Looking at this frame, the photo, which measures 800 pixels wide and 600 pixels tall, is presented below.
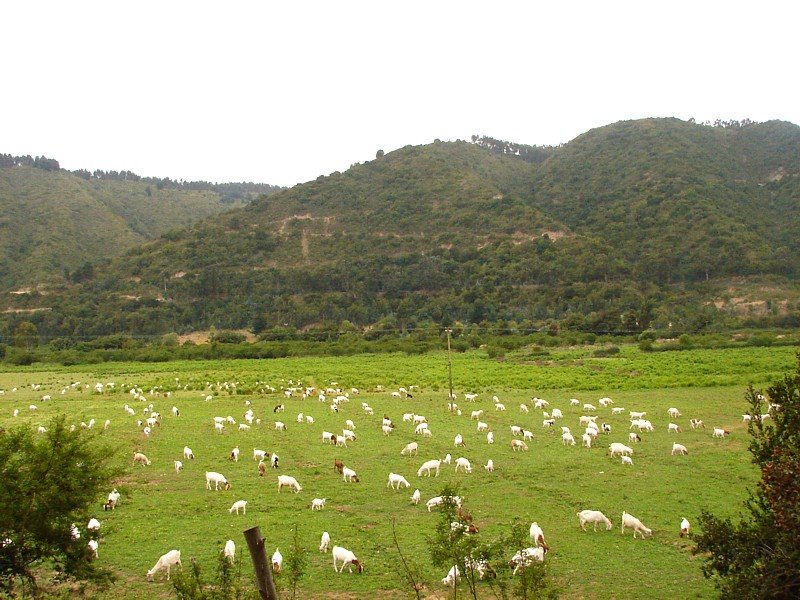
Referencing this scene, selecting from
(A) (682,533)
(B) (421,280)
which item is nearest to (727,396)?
(A) (682,533)

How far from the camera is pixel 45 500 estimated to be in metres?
9.45

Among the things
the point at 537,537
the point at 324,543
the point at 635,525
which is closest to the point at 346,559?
the point at 324,543

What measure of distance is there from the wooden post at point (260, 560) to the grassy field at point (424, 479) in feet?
20.0

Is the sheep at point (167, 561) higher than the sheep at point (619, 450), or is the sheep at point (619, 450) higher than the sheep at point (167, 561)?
the sheep at point (167, 561)

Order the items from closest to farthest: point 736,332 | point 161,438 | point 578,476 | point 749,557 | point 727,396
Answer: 1. point 749,557
2. point 578,476
3. point 161,438
4. point 727,396
5. point 736,332

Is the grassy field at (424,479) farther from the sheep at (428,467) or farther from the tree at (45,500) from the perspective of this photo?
the tree at (45,500)

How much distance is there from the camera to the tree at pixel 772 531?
7465 mm

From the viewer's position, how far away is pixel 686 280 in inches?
3435

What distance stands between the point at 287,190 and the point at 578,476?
122900 millimetres

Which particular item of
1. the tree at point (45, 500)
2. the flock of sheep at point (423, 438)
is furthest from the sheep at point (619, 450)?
the tree at point (45, 500)

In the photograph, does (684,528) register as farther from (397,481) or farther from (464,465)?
(464,465)

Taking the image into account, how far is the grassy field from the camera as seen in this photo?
39.9 ft

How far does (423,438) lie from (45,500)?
17348mm

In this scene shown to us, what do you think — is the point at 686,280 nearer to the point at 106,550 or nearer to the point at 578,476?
the point at 578,476
